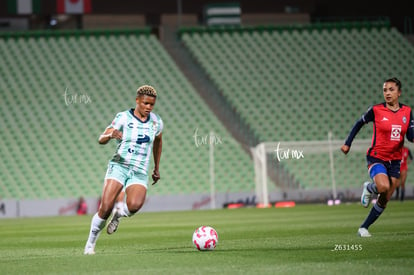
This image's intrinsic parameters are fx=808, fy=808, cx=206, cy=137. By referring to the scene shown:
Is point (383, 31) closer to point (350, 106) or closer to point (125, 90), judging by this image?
point (350, 106)

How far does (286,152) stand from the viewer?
1238 inches

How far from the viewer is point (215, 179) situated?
31.9 metres

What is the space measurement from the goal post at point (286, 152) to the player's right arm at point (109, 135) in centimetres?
1979

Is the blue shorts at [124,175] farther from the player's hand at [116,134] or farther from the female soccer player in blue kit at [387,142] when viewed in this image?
the female soccer player in blue kit at [387,142]

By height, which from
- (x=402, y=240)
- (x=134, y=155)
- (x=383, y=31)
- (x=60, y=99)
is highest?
(x=383, y=31)

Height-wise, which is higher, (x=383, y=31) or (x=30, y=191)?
(x=383, y=31)

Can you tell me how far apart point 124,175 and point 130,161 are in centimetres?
21

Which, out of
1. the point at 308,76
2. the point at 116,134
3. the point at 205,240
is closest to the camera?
the point at 116,134

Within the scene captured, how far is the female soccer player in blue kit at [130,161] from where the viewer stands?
10.8 meters

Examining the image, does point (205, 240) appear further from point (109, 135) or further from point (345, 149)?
point (345, 149)

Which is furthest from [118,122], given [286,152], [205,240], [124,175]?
[286,152]

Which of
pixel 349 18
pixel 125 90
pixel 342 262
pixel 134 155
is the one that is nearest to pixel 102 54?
pixel 125 90

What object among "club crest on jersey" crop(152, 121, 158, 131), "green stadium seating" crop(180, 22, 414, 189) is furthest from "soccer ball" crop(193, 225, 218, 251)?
"green stadium seating" crop(180, 22, 414, 189)

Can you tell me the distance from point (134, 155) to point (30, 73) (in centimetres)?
2417
